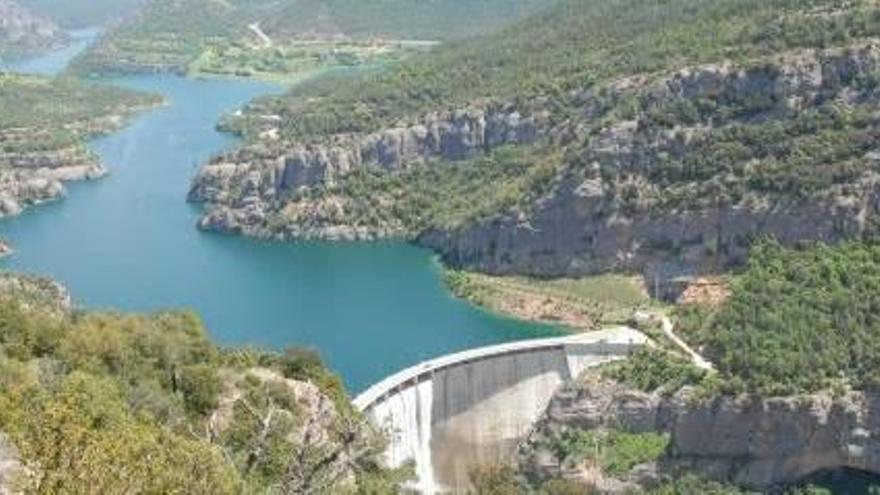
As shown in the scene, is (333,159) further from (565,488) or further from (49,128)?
(565,488)

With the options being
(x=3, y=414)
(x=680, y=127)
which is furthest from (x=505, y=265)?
(x=3, y=414)

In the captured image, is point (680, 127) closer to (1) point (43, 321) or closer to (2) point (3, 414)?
(1) point (43, 321)

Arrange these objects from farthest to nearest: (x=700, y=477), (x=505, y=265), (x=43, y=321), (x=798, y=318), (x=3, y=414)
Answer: (x=505, y=265) < (x=798, y=318) < (x=700, y=477) < (x=43, y=321) < (x=3, y=414)

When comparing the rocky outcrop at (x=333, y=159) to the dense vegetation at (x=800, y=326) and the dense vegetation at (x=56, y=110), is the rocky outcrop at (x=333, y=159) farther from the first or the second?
the dense vegetation at (x=800, y=326)

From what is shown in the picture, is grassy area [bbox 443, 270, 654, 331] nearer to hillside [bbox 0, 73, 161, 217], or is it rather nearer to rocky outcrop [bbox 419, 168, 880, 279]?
rocky outcrop [bbox 419, 168, 880, 279]

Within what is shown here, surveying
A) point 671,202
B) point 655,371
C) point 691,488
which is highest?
point 671,202

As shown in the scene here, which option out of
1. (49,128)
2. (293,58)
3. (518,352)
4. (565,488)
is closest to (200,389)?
(565,488)

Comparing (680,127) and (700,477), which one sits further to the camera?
(680,127)
